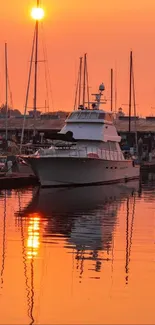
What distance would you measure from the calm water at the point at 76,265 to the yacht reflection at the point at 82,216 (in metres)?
0.03

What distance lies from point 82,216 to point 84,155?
1859 cm

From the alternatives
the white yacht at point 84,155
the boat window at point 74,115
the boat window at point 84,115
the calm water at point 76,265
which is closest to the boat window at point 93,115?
the white yacht at point 84,155

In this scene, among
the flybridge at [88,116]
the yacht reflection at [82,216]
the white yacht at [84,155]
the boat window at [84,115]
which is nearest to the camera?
the yacht reflection at [82,216]

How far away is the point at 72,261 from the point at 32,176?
32877 millimetres

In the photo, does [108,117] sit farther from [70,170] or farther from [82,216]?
[82,216]

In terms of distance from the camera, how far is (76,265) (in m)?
20.1

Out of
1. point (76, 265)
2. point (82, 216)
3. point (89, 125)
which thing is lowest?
point (82, 216)

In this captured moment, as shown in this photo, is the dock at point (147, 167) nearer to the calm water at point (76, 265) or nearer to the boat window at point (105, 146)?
the boat window at point (105, 146)

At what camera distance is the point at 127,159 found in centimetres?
6322

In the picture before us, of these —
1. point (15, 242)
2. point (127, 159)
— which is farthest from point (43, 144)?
point (15, 242)

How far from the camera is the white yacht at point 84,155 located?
50.0 meters

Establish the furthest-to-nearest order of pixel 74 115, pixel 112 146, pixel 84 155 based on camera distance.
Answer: pixel 112 146, pixel 74 115, pixel 84 155

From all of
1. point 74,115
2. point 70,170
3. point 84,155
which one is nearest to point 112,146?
point 74,115

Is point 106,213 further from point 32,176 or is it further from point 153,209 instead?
point 32,176
